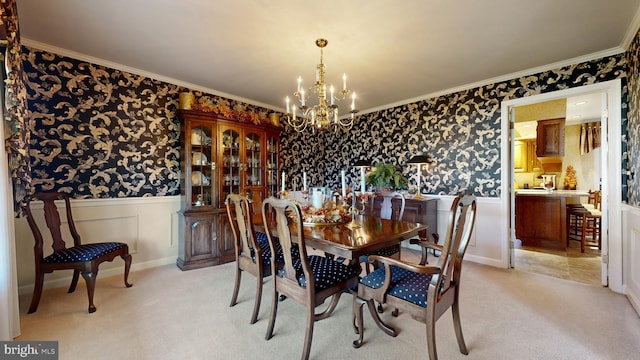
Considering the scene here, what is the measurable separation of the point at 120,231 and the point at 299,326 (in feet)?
8.40

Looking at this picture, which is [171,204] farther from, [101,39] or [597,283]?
[597,283]

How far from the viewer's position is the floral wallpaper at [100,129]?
2590 mm

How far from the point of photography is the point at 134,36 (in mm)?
2334

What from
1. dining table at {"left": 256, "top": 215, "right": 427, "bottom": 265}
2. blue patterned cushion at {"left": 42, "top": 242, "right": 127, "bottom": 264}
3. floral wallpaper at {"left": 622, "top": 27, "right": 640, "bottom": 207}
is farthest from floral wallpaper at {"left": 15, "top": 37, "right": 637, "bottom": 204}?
dining table at {"left": 256, "top": 215, "right": 427, "bottom": 265}

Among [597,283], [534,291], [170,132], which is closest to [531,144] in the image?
[597,283]

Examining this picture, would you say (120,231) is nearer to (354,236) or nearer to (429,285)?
(354,236)

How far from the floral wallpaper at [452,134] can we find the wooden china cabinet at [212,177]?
1082mm

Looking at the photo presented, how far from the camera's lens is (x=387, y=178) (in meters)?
4.11

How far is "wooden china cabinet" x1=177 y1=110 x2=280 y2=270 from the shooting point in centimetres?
322

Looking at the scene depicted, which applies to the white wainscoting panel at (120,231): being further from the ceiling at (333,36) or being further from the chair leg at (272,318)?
the chair leg at (272,318)

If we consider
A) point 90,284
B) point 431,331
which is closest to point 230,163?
point 90,284

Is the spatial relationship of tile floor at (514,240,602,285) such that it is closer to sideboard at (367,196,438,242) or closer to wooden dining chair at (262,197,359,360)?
sideboard at (367,196,438,242)

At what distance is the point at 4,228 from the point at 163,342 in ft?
4.23

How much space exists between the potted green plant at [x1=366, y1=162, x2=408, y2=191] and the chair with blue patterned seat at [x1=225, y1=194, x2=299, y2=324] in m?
2.41
